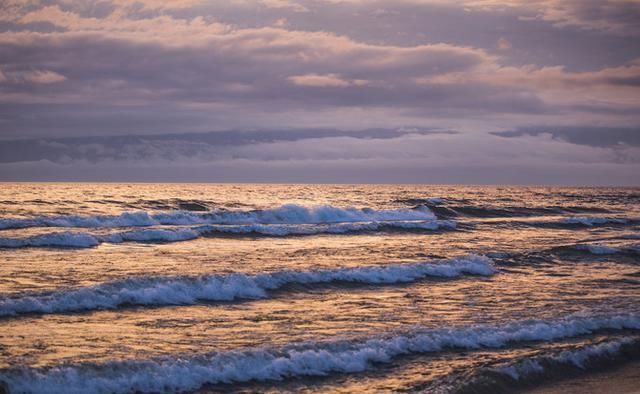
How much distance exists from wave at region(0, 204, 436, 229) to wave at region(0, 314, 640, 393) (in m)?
28.5

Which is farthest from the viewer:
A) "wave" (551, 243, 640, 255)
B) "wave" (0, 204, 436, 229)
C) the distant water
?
"wave" (0, 204, 436, 229)

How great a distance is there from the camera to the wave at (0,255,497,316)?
15.6 m

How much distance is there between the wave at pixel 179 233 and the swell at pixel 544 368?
22.5m

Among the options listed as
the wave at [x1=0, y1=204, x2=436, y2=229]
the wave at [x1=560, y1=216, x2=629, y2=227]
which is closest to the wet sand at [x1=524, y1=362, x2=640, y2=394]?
the wave at [x1=0, y1=204, x2=436, y2=229]

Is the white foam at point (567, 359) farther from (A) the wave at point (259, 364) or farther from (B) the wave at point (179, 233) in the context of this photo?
(B) the wave at point (179, 233)

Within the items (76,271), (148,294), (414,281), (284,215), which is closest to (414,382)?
(148,294)

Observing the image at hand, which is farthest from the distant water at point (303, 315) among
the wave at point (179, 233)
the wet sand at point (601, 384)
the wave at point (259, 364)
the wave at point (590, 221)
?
the wave at point (590, 221)

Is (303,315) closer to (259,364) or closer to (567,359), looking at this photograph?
(259,364)

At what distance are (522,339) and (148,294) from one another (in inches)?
356

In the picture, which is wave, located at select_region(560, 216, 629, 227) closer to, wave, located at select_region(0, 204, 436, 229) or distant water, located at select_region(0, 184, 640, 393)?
wave, located at select_region(0, 204, 436, 229)

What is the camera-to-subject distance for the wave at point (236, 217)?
40.5 meters

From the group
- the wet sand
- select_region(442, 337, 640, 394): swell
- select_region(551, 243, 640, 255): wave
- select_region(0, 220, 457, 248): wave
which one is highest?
select_region(0, 220, 457, 248): wave

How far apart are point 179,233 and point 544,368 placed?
85.8 feet

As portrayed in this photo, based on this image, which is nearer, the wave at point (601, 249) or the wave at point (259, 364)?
the wave at point (259, 364)
